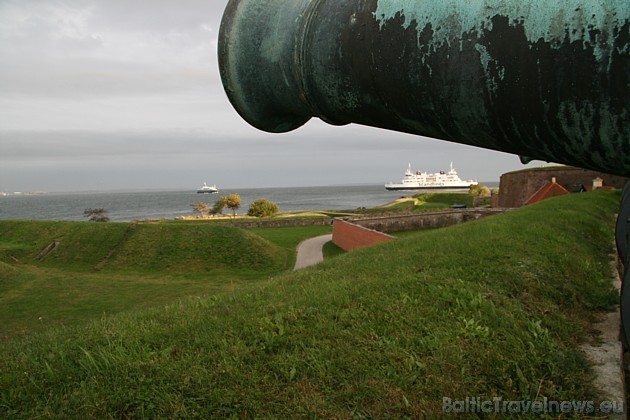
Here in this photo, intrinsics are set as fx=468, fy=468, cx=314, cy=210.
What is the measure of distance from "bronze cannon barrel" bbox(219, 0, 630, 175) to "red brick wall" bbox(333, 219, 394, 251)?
13.5 m

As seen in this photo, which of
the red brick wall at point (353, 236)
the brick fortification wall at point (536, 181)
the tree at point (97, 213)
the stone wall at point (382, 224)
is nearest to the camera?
the red brick wall at point (353, 236)

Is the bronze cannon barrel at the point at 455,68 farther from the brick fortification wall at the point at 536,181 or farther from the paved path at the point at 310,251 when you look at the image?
the brick fortification wall at the point at 536,181

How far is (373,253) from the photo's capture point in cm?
711

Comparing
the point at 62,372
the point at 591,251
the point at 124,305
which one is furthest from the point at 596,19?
the point at 124,305

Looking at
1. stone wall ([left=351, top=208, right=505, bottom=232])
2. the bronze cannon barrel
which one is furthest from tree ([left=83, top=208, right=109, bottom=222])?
the bronze cannon barrel

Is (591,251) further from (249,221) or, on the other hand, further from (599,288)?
(249,221)

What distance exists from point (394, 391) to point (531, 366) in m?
1.06

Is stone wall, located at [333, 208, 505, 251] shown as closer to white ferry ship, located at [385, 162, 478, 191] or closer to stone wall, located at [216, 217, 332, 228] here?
stone wall, located at [216, 217, 332, 228]

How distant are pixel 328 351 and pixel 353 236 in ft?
46.7

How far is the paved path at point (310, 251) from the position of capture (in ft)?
53.1

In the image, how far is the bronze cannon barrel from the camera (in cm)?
71

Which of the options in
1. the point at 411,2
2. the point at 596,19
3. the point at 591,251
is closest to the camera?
the point at 596,19

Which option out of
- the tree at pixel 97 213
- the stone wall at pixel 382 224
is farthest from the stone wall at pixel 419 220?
the tree at pixel 97 213

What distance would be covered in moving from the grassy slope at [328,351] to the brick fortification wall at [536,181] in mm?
22330
